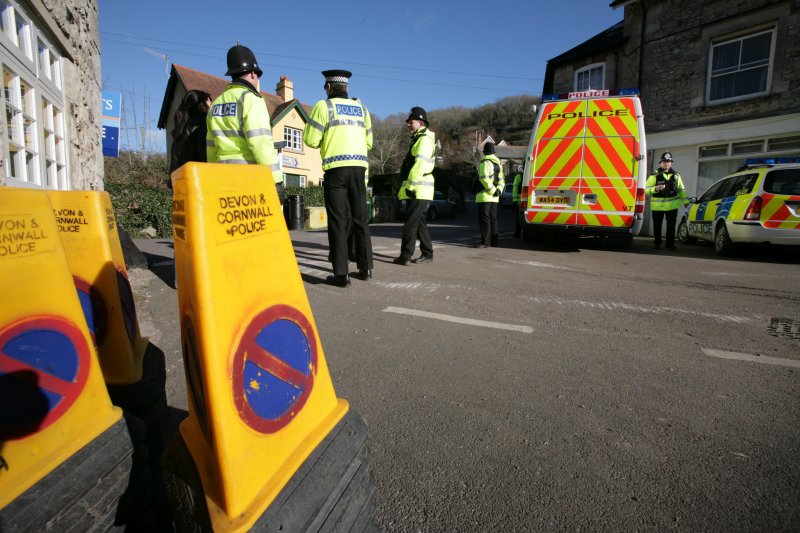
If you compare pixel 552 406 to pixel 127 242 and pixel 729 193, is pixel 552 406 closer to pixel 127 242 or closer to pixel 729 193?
pixel 127 242

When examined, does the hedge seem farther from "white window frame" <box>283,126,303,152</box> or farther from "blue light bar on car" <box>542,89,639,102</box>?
"white window frame" <box>283,126,303,152</box>

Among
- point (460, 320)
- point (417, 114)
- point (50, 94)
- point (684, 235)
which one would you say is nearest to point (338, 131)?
point (417, 114)

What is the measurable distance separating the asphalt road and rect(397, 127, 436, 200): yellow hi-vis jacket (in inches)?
70.4

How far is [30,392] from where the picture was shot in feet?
4.57

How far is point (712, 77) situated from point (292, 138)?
2557cm

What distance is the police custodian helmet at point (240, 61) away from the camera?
3877 mm

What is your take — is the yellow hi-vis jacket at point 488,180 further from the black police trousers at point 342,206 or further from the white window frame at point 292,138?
the white window frame at point 292,138

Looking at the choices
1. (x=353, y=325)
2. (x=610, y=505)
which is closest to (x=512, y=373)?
(x=610, y=505)

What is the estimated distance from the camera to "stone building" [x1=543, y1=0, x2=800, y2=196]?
1206cm

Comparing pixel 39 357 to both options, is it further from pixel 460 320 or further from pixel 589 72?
pixel 589 72

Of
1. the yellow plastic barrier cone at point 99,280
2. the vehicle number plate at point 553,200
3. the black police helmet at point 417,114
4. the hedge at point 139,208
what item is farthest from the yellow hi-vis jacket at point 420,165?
the hedge at point 139,208

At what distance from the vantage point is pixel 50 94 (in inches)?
195

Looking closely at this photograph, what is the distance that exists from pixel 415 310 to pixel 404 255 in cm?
241

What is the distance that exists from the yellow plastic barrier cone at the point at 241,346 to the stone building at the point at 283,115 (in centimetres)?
2931
